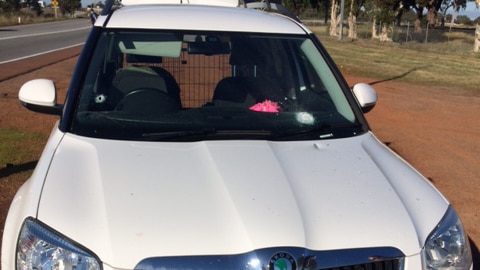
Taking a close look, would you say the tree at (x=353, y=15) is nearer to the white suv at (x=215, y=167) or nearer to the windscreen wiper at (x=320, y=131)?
the white suv at (x=215, y=167)

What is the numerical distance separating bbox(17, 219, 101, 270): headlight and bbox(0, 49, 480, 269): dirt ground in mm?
2644

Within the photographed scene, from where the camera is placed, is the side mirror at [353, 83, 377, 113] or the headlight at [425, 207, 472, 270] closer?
the headlight at [425, 207, 472, 270]

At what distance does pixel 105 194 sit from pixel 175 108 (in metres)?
1.19

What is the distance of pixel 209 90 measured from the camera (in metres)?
4.25

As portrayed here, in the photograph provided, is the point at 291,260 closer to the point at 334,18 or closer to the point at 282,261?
the point at 282,261

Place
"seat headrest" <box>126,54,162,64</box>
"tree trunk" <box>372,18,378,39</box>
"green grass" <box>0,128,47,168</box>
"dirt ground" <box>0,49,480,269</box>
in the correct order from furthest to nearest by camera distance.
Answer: "tree trunk" <box>372,18,378,39</box>, "green grass" <box>0,128,47,168</box>, "dirt ground" <box>0,49,480,269</box>, "seat headrest" <box>126,54,162,64</box>

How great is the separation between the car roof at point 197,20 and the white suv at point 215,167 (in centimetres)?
1

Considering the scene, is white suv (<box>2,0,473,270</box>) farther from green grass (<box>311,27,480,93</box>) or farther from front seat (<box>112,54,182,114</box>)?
green grass (<box>311,27,480,93</box>)

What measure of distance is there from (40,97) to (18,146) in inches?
157

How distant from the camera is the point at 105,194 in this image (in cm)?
257

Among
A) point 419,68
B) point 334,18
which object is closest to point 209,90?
point 419,68

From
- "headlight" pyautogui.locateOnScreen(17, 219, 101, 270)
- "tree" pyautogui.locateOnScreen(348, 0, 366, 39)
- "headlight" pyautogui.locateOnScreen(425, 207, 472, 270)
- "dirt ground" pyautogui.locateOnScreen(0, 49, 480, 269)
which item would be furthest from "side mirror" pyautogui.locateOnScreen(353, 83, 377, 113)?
"tree" pyautogui.locateOnScreen(348, 0, 366, 39)

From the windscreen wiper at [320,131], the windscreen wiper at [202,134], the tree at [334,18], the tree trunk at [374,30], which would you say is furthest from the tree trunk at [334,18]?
the windscreen wiper at [202,134]

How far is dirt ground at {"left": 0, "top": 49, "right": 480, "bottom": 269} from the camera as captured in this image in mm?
6125
